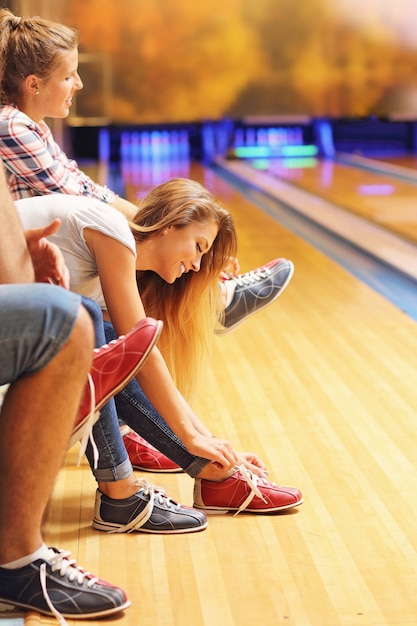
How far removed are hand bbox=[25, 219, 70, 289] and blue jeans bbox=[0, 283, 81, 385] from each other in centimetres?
14

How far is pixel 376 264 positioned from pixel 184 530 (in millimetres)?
2627

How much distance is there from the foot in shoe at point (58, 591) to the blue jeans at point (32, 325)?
26 cm

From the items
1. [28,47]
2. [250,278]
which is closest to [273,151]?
[250,278]

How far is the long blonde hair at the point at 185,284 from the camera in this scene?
168 centimetres

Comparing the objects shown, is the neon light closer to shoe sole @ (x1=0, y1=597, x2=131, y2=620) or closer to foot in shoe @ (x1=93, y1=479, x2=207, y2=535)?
foot in shoe @ (x1=93, y1=479, x2=207, y2=535)

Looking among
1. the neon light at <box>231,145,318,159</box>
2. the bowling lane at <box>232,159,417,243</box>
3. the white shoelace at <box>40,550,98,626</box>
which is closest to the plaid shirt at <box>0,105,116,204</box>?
the white shoelace at <box>40,550,98,626</box>

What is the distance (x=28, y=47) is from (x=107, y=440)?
0.89 m

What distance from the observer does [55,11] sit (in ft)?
26.6

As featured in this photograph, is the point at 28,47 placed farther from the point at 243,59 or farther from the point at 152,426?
the point at 243,59

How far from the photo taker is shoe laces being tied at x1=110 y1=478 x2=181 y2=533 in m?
1.51

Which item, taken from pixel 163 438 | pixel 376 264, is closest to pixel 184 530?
pixel 163 438

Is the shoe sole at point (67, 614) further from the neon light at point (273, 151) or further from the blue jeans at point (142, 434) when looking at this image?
the neon light at point (273, 151)

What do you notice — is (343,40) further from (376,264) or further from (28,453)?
(28,453)

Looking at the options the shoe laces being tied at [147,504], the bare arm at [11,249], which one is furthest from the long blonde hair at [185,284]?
the bare arm at [11,249]
